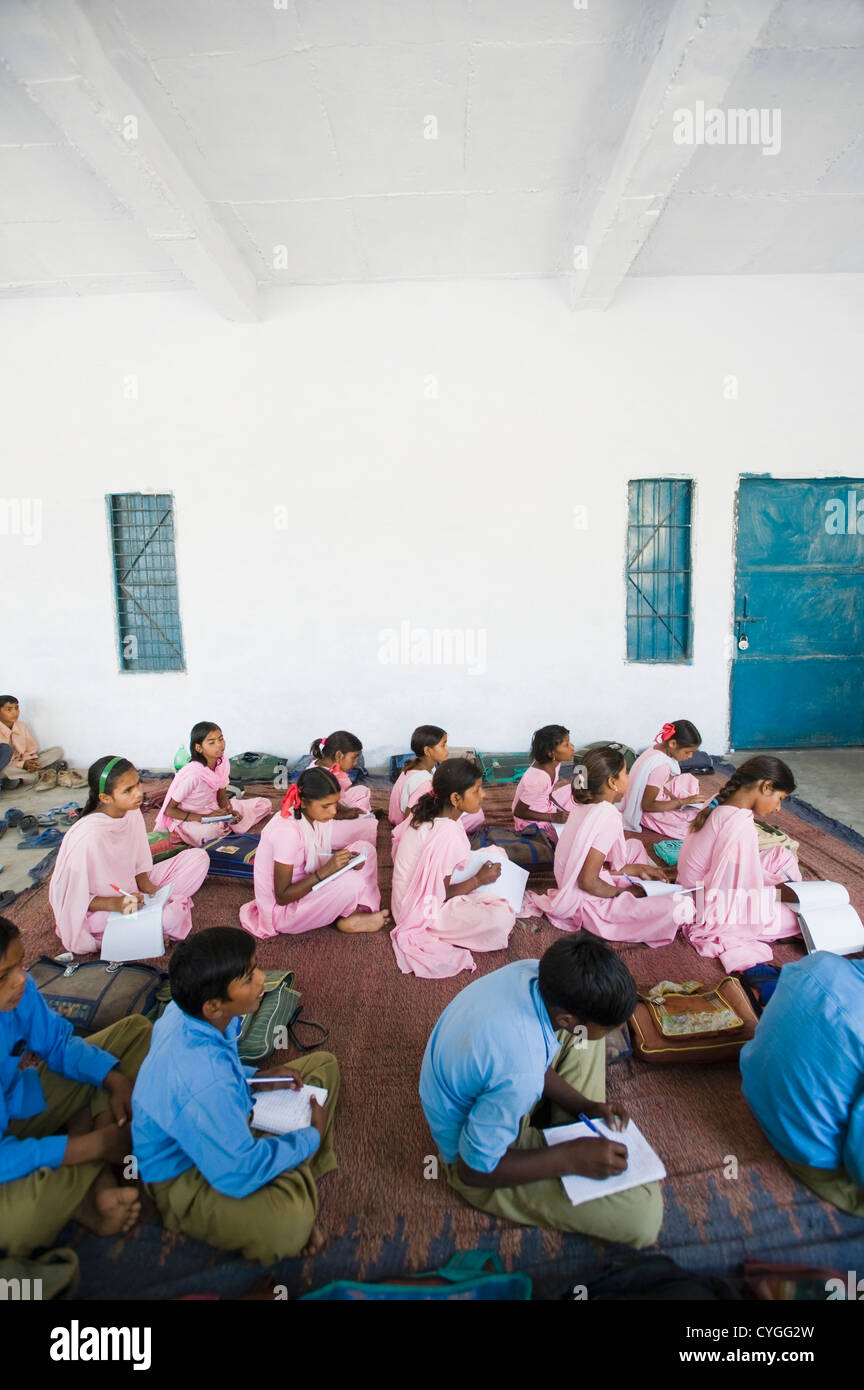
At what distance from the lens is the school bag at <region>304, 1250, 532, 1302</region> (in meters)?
1.59

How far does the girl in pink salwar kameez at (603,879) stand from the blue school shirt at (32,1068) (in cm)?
208

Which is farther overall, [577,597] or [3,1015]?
[577,597]

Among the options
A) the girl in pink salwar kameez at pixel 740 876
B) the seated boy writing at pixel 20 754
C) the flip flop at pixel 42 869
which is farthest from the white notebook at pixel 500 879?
the seated boy writing at pixel 20 754

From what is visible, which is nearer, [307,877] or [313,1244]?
[313,1244]

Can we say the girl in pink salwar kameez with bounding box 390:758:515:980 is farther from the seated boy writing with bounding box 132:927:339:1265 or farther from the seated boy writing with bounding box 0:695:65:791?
the seated boy writing with bounding box 0:695:65:791

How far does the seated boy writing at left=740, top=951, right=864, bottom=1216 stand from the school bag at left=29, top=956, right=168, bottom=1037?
2.24 m

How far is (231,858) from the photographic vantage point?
13.6 ft

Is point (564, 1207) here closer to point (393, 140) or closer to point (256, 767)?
point (256, 767)

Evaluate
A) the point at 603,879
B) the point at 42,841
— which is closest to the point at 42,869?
the point at 42,841

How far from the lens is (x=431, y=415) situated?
20.3 ft

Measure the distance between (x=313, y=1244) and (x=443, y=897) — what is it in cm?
152
